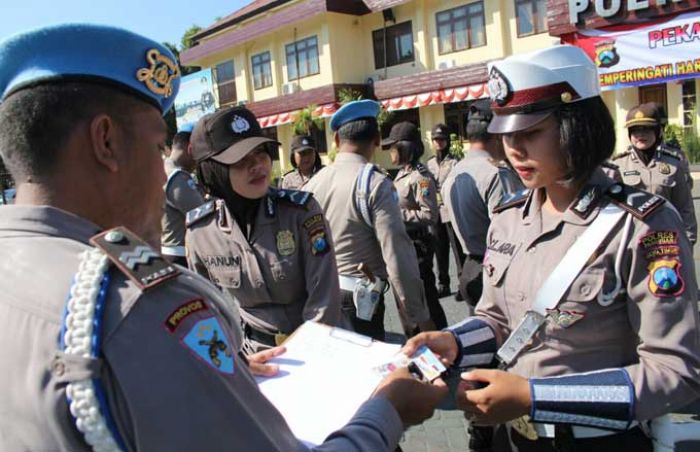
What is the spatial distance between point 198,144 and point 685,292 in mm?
2093

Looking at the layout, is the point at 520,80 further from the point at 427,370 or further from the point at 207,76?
the point at 207,76

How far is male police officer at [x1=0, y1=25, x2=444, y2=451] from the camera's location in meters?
0.87

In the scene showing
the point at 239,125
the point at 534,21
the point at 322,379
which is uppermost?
the point at 534,21

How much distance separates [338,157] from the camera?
3736 mm

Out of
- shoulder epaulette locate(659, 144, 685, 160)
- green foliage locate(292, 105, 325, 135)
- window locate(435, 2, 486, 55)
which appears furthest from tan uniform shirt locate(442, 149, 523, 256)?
green foliage locate(292, 105, 325, 135)

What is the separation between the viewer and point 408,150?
20.8 ft

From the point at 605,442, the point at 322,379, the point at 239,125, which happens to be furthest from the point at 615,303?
the point at 239,125

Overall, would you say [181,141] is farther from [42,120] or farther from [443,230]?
[42,120]

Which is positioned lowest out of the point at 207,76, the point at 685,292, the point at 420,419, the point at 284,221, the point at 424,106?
the point at 420,419

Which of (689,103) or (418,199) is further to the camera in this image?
(689,103)

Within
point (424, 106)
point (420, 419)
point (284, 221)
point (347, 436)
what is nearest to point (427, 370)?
point (420, 419)

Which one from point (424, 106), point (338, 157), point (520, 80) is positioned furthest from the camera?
point (424, 106)

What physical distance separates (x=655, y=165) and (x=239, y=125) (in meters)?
4.32

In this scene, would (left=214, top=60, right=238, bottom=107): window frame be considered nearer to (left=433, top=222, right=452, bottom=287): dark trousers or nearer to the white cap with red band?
(left=433, top=222, right=452, bottom=287): dark trousers
